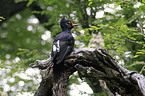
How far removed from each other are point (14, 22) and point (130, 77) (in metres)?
7.61

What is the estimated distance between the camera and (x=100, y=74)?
2.31m

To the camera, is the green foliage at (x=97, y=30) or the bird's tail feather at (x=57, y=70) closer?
the bird's tail feather at (x=57, y=70)

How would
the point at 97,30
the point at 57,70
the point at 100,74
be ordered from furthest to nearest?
the point at 97,30 < the point at 57,70 < the point at 100,74

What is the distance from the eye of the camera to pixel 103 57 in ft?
7.22

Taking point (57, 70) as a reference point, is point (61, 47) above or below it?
above

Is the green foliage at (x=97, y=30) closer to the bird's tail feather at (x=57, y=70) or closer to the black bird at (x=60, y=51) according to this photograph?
the black bird at (x=60, y=51)

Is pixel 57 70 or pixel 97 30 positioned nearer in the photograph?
pixel 57 70

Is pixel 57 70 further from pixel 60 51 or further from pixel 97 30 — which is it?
pixel 97 30

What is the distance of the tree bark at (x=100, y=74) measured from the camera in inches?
86.2

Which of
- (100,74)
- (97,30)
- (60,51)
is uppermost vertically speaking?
(60,51)

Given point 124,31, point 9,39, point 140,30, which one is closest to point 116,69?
point 124,31

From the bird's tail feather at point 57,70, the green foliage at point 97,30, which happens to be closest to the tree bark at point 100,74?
the bird's tail feather at point 57,70

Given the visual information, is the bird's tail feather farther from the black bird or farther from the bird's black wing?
the bird's black wing

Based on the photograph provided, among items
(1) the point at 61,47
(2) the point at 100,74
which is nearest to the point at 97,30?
(1) the point at 61,47
